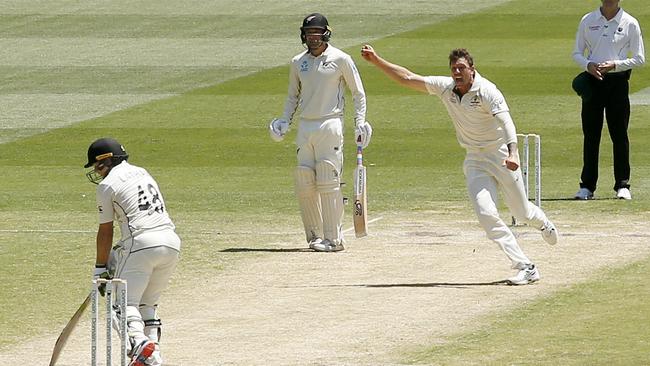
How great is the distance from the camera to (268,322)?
10.9 m

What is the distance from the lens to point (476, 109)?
12305 millimetres

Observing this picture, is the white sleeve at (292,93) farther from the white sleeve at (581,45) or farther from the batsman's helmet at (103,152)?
the batsman's helmet at (103,152)

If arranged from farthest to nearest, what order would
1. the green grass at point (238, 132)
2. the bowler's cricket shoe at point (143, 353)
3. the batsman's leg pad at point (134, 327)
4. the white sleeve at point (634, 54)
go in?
the white sleeve at point (634, 54), the green grass at point (238, 132), the batsman's leg pad at point (134, 327), the bowler's cricket shoe at point (143, 353)

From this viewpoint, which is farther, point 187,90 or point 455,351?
point 187,90

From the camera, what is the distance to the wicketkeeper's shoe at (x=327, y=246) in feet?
46.7

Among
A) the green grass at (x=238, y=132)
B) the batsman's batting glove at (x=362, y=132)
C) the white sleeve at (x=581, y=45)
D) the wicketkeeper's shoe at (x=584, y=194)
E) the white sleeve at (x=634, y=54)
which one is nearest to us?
the green grass at (x=238, y=132)

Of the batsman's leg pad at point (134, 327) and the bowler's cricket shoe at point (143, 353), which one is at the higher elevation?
the batsman's leg pad at point (134, 327)

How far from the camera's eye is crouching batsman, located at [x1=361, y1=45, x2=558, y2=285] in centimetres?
1222

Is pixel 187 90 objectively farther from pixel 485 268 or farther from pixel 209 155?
pixel 485 268

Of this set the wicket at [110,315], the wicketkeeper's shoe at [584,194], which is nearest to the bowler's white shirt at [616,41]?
the wicketkeeper's shoe at [584,194]

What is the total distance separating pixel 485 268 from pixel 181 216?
14.6ft

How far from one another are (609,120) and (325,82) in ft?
14.5

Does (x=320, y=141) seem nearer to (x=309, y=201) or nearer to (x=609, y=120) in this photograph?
(x=309, y=201)

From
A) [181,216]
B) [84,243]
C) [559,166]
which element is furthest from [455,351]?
[559,166]
